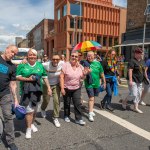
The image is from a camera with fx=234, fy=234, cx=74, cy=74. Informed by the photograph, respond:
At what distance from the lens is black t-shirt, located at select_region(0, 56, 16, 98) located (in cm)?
378

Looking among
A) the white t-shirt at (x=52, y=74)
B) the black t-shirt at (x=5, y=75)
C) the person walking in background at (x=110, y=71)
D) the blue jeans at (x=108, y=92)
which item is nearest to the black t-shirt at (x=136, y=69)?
the person walking in background at (x=110, y=71)

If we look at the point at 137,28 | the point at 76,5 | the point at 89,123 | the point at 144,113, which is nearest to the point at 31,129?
the point at 89,123

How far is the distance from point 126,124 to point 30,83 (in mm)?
2474

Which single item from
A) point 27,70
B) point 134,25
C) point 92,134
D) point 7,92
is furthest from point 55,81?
point 134,25

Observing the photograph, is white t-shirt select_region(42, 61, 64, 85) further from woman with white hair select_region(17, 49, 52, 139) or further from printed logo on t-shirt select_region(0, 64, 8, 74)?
printed logo on t-shirt select_region(0, 64, 8, 74)

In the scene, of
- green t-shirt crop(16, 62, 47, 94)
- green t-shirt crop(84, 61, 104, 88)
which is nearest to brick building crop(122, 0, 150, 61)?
green t-shirt crop(84, 61, 104, 88)

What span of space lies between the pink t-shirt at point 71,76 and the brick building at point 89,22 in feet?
153

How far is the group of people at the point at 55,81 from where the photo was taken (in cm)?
388

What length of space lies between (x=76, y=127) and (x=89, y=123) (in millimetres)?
440

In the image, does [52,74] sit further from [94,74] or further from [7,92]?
[7,92]

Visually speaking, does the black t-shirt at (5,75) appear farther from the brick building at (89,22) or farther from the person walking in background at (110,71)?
the brick building at (89,22)

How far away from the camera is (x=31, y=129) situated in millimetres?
4910

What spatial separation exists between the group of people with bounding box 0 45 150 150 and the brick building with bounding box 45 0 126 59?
45.6 meters

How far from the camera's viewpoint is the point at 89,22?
54219 mm
